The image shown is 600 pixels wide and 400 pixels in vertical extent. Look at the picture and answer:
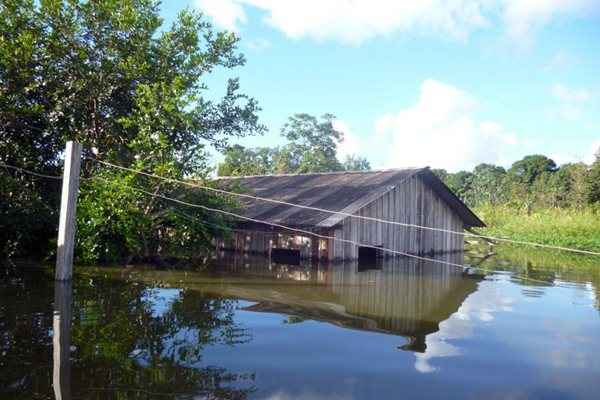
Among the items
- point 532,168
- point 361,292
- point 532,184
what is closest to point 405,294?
point 361,292

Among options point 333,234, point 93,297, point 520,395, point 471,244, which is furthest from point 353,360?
point 471,244

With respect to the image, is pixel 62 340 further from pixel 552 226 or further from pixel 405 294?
pixel 552 226

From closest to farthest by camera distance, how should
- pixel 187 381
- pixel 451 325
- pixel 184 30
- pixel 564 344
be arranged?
pixel 187 381
pixel 564 344
pixel 451 325
pixel 184 30

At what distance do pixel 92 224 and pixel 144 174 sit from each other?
183cm

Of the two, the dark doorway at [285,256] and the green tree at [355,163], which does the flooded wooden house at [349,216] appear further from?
the green tree at [355,163]

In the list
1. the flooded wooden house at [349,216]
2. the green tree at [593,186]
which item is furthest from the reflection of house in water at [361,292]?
the green tree at [593,186]

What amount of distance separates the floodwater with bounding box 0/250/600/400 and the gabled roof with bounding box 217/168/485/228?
4.20 metres

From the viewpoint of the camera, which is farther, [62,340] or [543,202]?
[543,202]

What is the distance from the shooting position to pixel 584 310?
10195 millimetres

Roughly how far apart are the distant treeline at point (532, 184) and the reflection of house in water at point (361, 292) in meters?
22.8

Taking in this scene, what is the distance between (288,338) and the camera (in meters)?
7.34

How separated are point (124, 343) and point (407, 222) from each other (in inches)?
602

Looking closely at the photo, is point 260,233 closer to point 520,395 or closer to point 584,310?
point 584,310

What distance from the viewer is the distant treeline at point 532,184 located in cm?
3444
